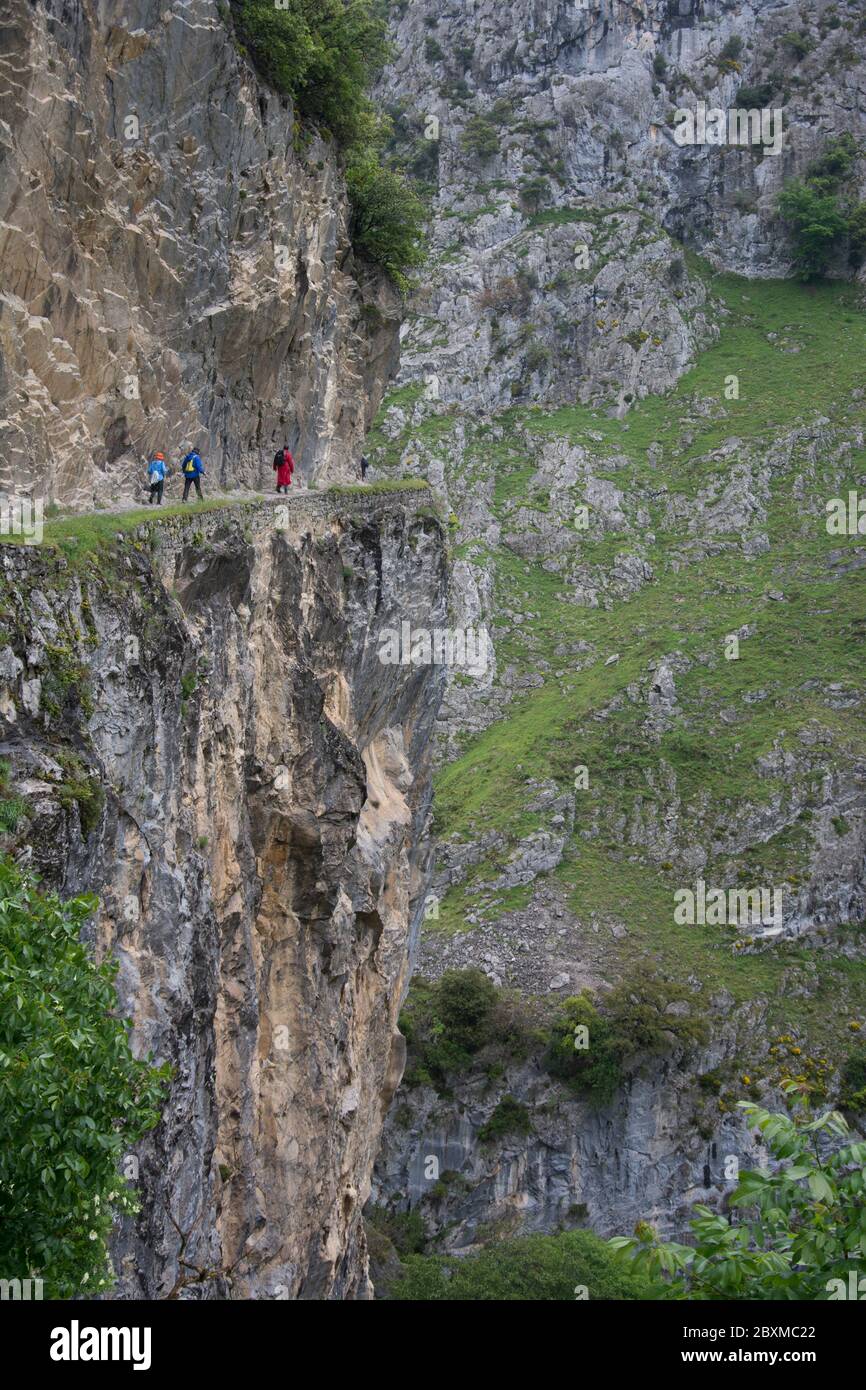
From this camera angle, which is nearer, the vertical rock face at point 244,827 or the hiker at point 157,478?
the vertical rock face at point 244,827

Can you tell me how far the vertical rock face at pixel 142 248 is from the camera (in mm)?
15727

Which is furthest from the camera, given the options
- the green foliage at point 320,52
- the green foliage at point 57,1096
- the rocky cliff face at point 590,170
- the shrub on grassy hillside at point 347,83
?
the rocky cliff face at point 590,170

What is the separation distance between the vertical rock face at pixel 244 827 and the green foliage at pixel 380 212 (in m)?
6.67

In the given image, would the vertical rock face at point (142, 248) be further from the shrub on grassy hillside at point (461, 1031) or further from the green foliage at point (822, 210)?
the green foliage at point (822, 210)

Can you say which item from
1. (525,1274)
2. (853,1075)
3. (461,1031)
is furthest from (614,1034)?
(525,1274)

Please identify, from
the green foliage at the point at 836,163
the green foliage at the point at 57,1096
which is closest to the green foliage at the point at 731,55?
the green foliage at the point at 836,163

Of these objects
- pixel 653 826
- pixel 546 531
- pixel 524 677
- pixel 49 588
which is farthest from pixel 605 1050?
pixel 49 588

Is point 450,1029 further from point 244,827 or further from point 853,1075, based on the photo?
point 244,827

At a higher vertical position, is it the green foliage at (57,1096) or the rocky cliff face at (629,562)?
the rocky cliff face at (629,562)

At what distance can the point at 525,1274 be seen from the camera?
36406 mm

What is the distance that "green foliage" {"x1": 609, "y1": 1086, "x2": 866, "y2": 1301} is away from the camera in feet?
19.4

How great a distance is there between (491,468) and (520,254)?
1766cm

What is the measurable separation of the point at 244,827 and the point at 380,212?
18.0 metres
